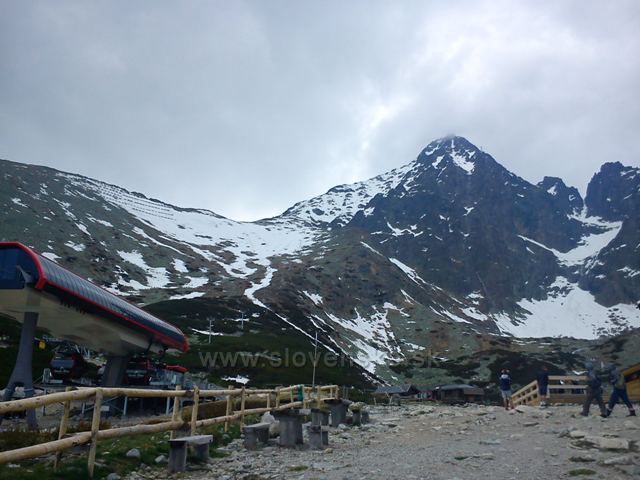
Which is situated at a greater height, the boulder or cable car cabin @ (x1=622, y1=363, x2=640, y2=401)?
cable car cabin @ (x1=622, y1=363, x2=640, y2=401)

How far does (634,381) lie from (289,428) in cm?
2126

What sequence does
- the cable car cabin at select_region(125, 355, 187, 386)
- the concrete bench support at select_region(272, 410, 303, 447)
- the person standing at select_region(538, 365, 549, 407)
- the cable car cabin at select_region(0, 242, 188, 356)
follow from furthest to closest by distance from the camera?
the cable car cabin at select_region(125, 355, 187, 386) < the person standing at select_region(538, 365, 549, 407) < the cable car cabin at select_region(0, 242, 188, 356) < the concrete bench support at select_region(272, 410, 303, 447)

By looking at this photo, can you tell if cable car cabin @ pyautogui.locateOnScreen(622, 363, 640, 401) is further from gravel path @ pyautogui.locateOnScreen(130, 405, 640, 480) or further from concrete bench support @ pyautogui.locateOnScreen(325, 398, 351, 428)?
concrete bench support @ pyautogui.locateOnScreen(325, 398, 351, 428)

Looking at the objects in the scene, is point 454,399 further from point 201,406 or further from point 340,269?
point 340,269

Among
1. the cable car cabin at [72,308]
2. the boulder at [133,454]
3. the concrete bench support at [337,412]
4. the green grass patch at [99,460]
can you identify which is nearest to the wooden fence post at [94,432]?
the green grass patch at [99,460]

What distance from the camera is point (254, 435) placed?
13000 millimetres

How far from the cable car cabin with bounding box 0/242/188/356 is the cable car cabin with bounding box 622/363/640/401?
24.4m

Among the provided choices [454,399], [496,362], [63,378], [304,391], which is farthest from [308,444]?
[496,362]

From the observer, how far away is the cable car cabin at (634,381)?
26219 mm

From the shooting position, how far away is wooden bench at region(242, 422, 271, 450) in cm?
1288

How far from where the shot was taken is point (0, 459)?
6305mm

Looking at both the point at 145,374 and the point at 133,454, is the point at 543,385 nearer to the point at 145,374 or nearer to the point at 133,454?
the point at 145,374

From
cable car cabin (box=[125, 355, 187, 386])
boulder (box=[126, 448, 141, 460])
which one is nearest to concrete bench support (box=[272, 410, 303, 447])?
boulder (box=[126, 448, 141, 460])

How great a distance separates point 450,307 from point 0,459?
195 m
